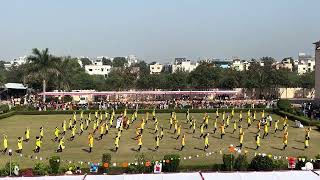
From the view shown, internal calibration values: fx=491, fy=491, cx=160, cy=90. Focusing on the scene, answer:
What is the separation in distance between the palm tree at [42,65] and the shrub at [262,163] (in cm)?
4322

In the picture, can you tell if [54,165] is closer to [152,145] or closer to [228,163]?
[228,163]

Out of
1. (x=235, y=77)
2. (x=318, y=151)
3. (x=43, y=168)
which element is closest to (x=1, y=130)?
(x=43, y=168)

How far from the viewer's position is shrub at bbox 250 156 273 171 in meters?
18.6

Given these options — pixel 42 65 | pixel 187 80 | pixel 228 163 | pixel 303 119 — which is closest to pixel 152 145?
pixel 228 163

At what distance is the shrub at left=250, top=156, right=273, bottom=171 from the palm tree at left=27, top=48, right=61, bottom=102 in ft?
142

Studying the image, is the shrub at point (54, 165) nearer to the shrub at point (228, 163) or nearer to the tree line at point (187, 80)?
the shrub at point (228, 163)

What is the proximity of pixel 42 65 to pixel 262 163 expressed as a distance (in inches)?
1742

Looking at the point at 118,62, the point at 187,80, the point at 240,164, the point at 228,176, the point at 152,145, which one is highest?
the point at 118,62

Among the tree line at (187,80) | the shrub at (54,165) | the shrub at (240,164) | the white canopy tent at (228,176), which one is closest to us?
the white canopy tent at (228,176)

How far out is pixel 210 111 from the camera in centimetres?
4666

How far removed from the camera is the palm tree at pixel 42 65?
58.3m

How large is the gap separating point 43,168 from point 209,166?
6490mm

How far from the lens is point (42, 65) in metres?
58.7

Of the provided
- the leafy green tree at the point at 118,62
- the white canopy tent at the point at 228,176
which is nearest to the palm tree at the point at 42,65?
the white canopy tent at the point at 228,176
